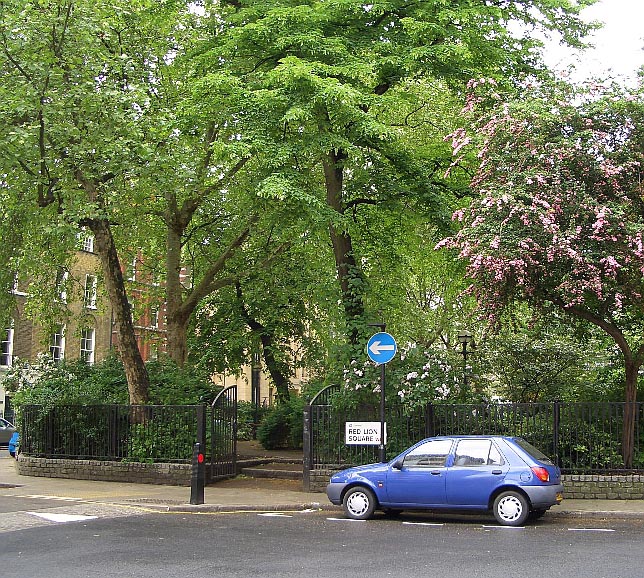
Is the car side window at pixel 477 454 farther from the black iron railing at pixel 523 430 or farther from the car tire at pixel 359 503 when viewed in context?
the black iron railing at pixel 523 430

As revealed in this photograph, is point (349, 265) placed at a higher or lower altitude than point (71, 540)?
higher

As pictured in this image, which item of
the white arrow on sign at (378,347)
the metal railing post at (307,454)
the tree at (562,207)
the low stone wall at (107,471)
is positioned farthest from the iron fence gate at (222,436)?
the tree at (562,207)

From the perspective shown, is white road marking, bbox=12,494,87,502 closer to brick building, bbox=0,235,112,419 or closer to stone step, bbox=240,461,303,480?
stone step, bbox=240,461,303,480

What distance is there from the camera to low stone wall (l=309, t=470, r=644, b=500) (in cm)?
1555

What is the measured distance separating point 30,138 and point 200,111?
3.83 m

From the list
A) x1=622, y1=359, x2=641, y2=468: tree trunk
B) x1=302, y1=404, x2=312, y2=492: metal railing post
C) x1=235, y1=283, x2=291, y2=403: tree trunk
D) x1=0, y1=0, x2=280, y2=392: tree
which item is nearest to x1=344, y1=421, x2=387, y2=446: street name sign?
x1=302, y1=404, x2=312, y2=492: metal railing post

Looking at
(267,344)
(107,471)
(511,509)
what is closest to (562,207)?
(511,509)

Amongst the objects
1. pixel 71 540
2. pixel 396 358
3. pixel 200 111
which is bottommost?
pixel 71 540

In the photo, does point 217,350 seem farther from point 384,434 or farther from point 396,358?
point 384,434

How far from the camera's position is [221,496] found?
1689 centimetres

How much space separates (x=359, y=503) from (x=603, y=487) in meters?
5.24

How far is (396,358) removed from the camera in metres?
18.4

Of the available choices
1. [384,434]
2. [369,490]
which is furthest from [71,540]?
[384,434]

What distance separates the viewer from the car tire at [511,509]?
1248 centimetres
